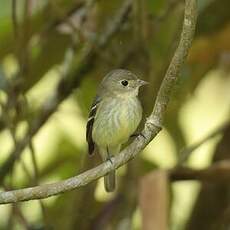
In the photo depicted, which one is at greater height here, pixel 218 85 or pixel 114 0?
pixel 114 0

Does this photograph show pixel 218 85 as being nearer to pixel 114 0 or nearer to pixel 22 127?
pixel 114 0

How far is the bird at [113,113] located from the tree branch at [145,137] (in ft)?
2.97

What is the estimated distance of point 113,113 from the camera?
12.7 feet

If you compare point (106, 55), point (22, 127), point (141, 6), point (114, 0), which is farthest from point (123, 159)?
point (22, 127)

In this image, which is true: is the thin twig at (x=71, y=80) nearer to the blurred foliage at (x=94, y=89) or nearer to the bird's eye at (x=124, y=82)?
the blurred foliage at (x=94, y=89)

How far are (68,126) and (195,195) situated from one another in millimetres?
801

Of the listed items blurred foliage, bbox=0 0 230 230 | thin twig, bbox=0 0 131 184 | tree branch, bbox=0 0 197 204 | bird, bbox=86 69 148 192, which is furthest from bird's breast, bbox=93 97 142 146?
tree branch, bbox=0 0 197 204

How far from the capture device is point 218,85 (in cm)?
481

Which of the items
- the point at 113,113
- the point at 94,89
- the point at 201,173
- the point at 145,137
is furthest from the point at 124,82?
the point at 145,137

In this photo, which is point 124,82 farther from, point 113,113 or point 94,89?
point 94,89

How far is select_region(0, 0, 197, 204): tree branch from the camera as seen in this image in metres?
2.53

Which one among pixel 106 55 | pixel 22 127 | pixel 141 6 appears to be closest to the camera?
pixel 141 6

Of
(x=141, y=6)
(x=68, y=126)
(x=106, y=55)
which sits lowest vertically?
Answer: (x=68, y=126)

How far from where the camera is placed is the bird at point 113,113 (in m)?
3.73
